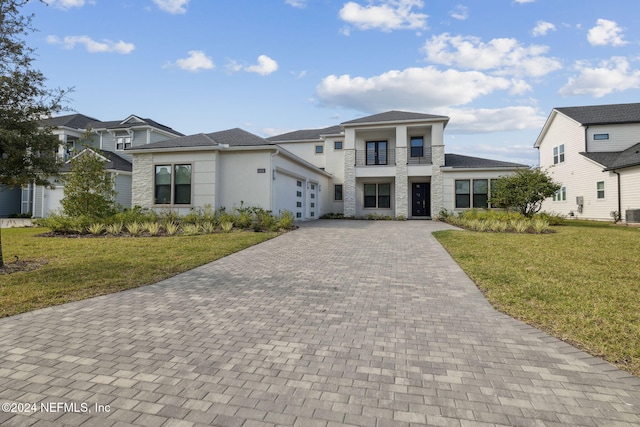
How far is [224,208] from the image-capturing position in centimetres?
1563

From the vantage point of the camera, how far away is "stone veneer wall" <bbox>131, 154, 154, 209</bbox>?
16609 millimetres

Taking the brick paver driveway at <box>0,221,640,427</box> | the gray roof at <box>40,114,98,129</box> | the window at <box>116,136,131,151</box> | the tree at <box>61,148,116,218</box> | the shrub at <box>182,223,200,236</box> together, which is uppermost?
the gray roof at <box>40,114,98,129</box>

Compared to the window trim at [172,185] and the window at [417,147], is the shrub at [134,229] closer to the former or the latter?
the window trim at [172,185]

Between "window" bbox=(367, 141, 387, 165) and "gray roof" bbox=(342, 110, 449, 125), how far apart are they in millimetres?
1972

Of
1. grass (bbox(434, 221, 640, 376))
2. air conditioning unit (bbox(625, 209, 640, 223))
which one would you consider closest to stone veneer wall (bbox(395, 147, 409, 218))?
air conditioning unit (bbox(625, 209, 640, 223))

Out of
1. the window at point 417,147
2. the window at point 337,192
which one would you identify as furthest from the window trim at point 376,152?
the window at point 337,192

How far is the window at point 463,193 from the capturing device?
21.9 meters

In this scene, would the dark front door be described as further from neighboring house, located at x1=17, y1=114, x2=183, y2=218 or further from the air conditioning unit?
neighboring house, located at x1=17, y1=114, x2=183, y2=218

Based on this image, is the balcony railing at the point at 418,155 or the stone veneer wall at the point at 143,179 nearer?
the stone veneer wall at the point at 143,179

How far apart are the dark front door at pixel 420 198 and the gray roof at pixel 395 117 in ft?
15.9

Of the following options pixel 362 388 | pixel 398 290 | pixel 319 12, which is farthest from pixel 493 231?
pixel 362 388

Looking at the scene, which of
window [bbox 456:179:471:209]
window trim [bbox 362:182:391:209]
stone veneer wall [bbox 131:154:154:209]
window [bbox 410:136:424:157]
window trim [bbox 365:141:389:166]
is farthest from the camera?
window trim [bbox 362:182:391:209]

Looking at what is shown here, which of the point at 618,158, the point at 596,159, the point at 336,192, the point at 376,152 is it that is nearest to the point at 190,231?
the point at 336,192

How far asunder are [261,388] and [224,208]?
13716 millimetres
